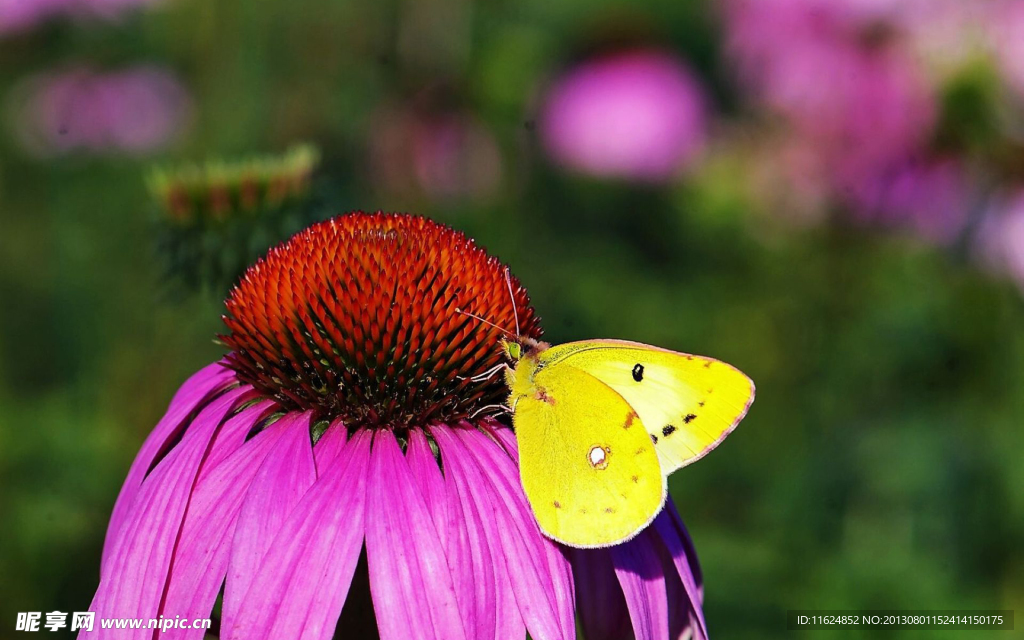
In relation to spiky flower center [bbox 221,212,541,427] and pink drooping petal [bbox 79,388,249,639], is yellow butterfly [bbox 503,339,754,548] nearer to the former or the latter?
spiky flower center [bbox 221,212,541,427]

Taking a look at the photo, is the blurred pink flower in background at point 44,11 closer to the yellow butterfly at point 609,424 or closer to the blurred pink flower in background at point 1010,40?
the yellow butterfly at point 609,424

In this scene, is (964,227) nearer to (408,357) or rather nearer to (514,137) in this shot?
(514,137)

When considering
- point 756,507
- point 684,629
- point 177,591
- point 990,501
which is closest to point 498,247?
point 756,507

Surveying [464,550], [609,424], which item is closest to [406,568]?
[464,550]

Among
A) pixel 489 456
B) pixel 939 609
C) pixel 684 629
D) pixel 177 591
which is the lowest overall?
pixel 939 609

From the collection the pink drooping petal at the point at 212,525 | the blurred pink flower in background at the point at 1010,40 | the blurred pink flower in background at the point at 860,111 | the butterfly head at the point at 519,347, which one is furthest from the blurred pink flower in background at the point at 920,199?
the pink drooping petal at the point at 212,525

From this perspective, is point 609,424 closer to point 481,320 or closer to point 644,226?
point 481,320

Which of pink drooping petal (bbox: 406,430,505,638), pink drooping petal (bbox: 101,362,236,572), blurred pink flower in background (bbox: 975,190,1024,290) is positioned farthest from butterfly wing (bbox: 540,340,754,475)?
blurred pink flower in background (bbox: 975,190,1024,290)
